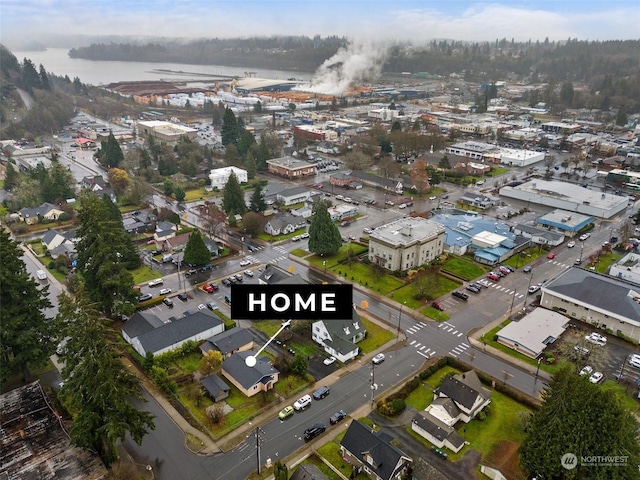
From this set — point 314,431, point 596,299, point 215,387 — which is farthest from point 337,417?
point 596,299

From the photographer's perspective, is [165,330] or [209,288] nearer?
[165,330]

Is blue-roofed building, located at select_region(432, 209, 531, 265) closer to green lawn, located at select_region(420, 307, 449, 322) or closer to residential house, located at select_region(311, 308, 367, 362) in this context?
green lawn, located at select_region(420, 307, 449, 322)

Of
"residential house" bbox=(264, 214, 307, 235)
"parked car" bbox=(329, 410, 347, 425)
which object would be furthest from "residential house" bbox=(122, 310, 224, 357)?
"residential house" bbox=(264, 214, 307, 235)

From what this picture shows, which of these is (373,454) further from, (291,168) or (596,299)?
(291,168)

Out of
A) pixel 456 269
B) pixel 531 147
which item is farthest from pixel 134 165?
pixel 531 147

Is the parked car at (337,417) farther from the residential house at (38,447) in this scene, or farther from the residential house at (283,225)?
the residential house at (283,225)

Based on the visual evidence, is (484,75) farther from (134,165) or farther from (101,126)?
(134,165)
